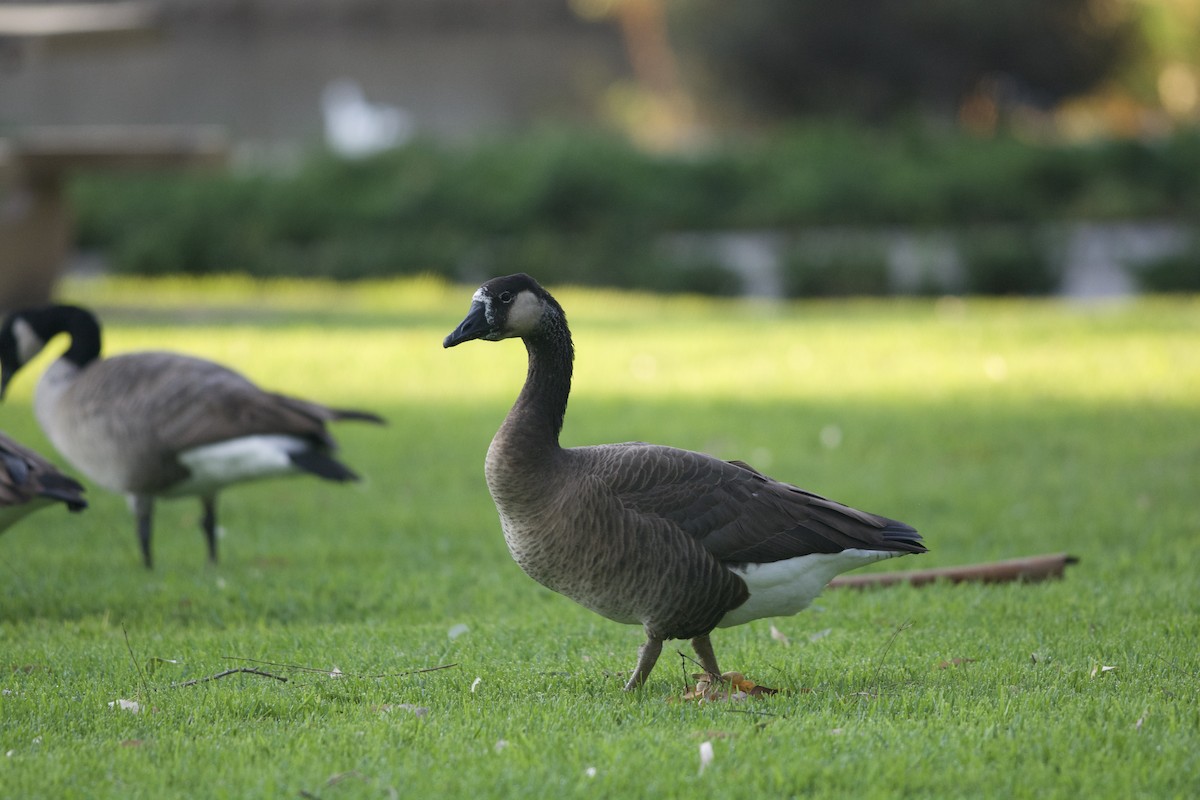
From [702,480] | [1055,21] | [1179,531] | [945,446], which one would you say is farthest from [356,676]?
[1055,21]

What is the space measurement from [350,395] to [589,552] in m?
6.27

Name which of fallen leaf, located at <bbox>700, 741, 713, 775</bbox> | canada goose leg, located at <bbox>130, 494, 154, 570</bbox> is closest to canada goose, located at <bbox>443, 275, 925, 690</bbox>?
fallen leaf, located at <bbox>700, 741, 713, 775</bbox>

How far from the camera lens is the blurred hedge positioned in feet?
56.8

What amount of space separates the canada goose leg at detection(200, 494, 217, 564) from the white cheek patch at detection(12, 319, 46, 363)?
1.14m

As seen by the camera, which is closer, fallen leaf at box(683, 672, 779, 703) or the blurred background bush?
fallen leaf at box(683, 672, 779, 703)

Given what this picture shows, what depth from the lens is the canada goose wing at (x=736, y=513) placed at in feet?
13.4

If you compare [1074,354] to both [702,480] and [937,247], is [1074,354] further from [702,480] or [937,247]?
[702,480]

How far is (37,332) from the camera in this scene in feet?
21.3

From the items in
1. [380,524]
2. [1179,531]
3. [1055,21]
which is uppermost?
[1055,21]

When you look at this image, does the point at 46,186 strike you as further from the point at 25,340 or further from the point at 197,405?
the point at 197,405

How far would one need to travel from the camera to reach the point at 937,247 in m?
17.2

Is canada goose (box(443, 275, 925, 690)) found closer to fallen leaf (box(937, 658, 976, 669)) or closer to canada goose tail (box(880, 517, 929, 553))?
canada goose tail (box(880, 517, 929, 553))

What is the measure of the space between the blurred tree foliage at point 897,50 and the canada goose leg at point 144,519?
57.6 ft

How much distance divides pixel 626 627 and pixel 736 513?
133 cm
